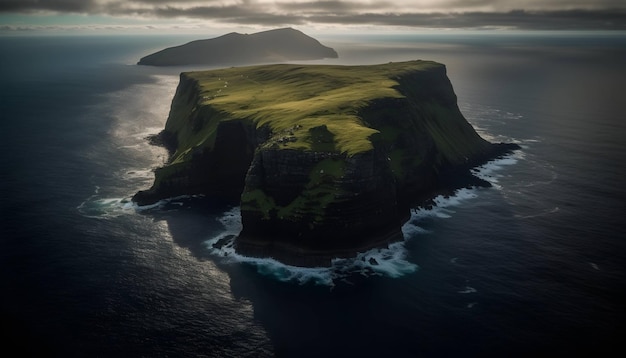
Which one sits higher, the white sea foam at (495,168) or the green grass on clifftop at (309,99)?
the green grass on clifftop at (309,99)

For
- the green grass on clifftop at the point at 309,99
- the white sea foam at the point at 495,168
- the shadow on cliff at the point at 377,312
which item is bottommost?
the shadow on cliff at the point at 377,312

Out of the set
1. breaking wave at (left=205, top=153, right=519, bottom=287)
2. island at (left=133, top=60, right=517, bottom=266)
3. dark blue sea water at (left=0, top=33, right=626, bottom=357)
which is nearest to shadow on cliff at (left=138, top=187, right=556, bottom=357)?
dark blue sea water at (left=0, top=33, right=626, bottom=357)

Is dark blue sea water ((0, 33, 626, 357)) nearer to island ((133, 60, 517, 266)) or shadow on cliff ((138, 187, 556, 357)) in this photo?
shadow on cliff ((138, 187, 556, 357))

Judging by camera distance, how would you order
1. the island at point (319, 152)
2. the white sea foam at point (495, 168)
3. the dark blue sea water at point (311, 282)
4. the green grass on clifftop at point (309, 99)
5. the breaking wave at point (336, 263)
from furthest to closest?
the white sea foam at point (495, 168)
the green grass on clifftop at point (309, 99)
the island at point (319, 152)
the breaking wave at point (336, 263)
the dark blue sea water at point (311, 282)

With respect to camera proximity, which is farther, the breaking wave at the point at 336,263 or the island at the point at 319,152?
the island at the point at 319,152

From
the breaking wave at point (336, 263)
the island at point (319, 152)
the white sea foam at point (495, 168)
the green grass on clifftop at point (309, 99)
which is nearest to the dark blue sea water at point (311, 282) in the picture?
the breaking wave at point (336, 263)

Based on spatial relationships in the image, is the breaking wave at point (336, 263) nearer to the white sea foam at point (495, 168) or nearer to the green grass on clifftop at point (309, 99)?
the green grass on clifftop at point (309, 99)

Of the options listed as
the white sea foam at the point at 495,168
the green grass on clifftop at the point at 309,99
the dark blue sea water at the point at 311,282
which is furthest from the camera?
the white sea foam at the point at 495,168
